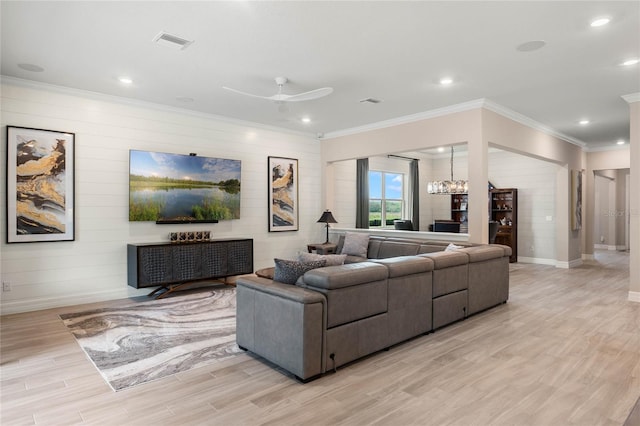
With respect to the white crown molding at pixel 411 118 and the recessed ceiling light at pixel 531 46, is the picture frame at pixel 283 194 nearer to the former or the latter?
the white crown molding at pixel 411 118

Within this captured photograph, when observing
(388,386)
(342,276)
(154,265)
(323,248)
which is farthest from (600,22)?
(154,265)

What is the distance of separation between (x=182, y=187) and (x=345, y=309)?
4.03 metres

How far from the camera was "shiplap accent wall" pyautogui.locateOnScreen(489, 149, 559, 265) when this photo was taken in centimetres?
899

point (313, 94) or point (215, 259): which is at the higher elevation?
point (313, 94)

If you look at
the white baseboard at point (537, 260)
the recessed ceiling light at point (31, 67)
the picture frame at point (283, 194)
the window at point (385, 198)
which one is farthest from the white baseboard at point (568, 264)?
the recessed ceiling light at point (31, 67)

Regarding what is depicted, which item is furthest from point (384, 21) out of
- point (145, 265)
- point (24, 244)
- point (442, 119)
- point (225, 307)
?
point (24, 244)

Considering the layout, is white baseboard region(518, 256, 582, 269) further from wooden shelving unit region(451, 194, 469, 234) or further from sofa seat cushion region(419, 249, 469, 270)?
sofa seat cushion region(419, 249, 469, 270)

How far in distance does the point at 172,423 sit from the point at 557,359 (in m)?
3.18

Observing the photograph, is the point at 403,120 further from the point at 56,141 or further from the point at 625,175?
the point at 625,175

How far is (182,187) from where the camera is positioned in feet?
20.1

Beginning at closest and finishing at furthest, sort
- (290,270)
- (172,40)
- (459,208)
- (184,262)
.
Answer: (290,270)
(172,40)
(184,262)
(459,208)

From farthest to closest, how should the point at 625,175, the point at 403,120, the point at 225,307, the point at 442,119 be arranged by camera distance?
the point at 625,175 → the point at 403,120 → the point at 442,119 → the point at 225,307

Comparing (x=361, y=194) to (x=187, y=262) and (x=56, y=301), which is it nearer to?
(x=187, y=262)

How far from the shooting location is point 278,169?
24.5 feet
